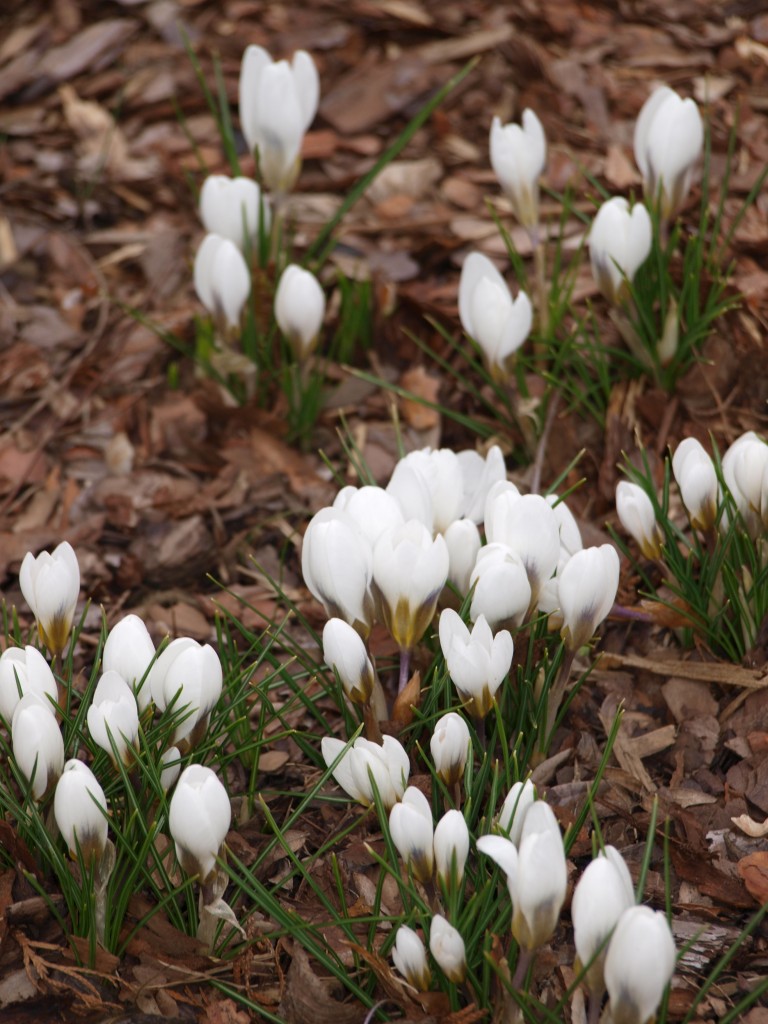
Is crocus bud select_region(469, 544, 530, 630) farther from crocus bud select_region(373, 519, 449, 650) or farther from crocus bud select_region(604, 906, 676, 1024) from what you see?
crocus bud select_region(604, 906, 676, 1024)

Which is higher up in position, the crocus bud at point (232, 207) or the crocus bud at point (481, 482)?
the crocus bud at point (232, 207)

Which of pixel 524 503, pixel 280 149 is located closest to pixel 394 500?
pixel 524 503

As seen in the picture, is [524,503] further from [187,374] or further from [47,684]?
[187,374]

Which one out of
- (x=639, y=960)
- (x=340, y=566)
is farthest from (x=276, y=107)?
(x=639, y=960)

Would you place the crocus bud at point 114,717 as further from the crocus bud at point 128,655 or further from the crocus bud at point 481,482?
the crocus bud at point 481,482

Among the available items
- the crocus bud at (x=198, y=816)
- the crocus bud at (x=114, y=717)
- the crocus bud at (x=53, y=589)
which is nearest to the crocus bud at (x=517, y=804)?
the crocus bud at (x=198, y=816)

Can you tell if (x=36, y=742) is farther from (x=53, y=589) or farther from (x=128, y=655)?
(x=53, y=589)
